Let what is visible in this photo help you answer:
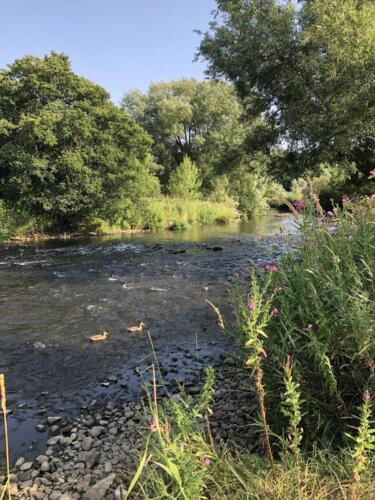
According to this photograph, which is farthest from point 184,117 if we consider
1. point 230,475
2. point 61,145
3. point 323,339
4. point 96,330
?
point 230,475

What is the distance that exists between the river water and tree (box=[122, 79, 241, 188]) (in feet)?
123

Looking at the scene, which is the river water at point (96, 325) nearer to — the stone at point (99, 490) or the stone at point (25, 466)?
the stone at point (25, 466)

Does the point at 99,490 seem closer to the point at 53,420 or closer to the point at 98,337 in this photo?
the point at 53,420

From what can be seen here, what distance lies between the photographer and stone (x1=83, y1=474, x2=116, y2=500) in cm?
317

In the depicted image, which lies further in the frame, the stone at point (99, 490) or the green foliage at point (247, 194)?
the green foliage at point (247, 194)

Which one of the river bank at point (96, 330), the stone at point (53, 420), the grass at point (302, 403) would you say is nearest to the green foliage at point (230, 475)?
the grass at point (302, 403)

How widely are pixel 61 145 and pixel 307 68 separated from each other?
1451 cm

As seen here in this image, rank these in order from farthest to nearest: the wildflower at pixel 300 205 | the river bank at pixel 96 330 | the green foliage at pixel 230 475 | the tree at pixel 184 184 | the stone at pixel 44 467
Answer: the tree at pixel 184 184
the river bank at pixel 96 330
the wildflower at pixel 300 205
the stone at pixel 44 467
the green foliage at pixel 230 475

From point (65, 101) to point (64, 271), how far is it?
15.4m


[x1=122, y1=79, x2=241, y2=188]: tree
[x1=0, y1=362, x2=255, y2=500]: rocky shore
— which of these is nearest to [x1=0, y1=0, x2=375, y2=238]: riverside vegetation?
[x1=0, y1=362, x2=255, y2=500]: rocky shore

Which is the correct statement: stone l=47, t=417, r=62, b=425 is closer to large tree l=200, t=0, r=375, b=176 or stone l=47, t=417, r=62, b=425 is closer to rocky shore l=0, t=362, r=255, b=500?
rocky shore l=0, t=362, r=255, b=500

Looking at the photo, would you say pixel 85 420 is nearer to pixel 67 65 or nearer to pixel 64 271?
pixel 64 271

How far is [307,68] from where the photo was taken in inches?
588

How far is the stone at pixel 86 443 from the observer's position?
157 inches
